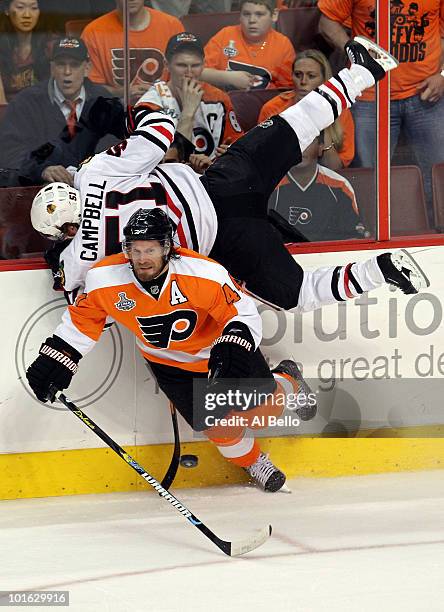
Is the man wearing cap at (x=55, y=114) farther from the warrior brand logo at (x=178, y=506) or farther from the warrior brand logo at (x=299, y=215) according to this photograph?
the warrior brand logo at (x=178, y=506)

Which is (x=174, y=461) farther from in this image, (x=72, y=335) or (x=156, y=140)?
(x=156, y=140)

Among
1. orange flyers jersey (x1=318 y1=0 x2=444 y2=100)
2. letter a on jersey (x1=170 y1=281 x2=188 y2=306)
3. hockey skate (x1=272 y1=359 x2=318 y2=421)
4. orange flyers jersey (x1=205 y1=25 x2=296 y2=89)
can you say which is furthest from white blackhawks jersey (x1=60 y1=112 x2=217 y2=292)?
orange flyers jersey (x1=318 y1=0 x2=444 y2=100)

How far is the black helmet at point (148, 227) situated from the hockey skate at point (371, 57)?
995mm

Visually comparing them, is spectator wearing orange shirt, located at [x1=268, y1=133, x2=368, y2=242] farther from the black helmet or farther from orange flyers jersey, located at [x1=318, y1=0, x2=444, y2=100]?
the black helmet

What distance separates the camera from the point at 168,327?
12.8ft

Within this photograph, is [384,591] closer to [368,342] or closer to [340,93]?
[368,342]

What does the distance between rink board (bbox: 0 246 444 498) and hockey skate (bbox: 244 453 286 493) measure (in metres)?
0.12

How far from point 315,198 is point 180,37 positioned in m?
0.78

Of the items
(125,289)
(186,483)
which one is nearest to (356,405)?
(186,483)

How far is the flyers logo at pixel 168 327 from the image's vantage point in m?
3.86

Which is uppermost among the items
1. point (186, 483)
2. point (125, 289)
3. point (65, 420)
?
point (125, 289)

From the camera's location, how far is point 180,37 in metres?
4.08

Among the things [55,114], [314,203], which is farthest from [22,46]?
[314,203]

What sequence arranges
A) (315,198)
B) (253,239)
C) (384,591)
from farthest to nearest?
(315,198)
(253,239)
(384,591)
